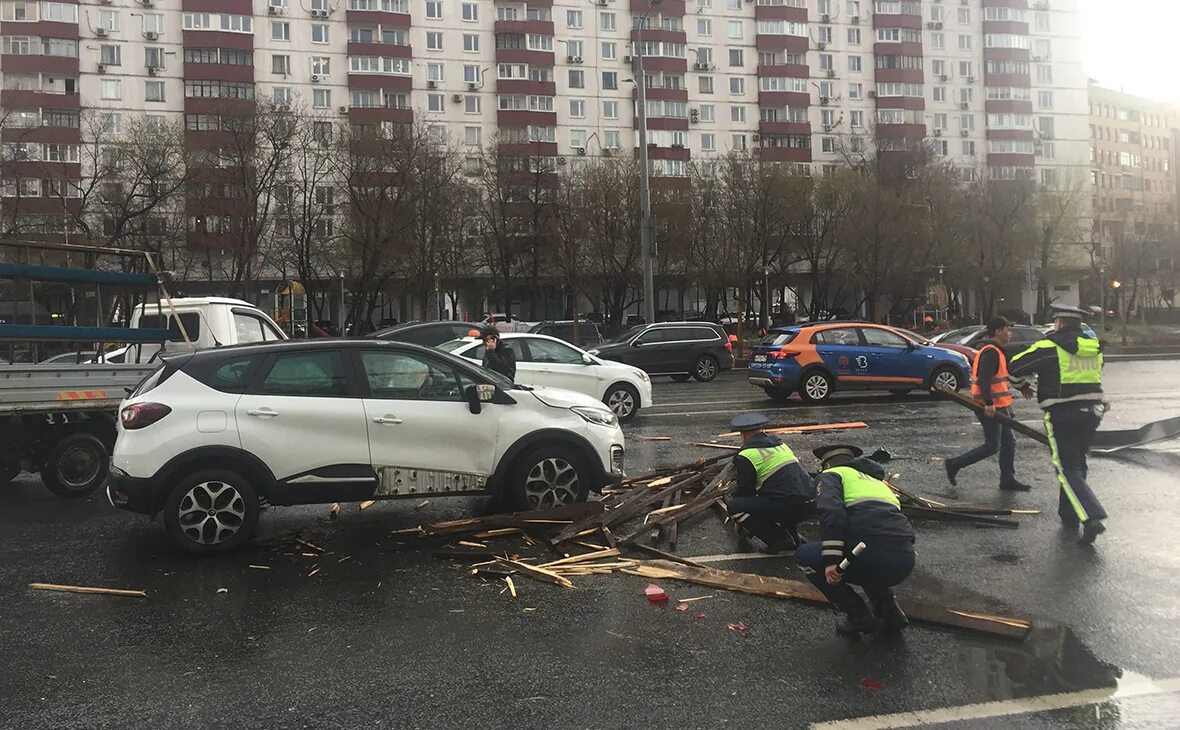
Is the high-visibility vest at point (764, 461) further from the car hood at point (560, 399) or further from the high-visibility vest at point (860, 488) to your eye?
the car hood at point (560, 399)

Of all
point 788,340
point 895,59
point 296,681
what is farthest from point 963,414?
point 895,59

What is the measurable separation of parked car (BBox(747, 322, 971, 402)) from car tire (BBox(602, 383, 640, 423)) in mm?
3448

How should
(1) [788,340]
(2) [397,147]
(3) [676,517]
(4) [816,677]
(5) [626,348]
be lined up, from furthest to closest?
(2) [397,147] < (5) [626,348] < (1) [788,340] < (3) [676,517] < (4) [816,677]

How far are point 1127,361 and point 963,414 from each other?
64.0 feet

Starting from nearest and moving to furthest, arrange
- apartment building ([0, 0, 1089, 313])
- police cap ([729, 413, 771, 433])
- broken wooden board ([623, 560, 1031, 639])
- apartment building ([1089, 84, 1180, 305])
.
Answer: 1. broken wooden board ([623, 560, 1031, 639])
2. police cap ([729, 413, 771, 433])
3. apartment building ([0, 0, 1089, 313])
4. apartment building ([1089, 84, 1180, 305])

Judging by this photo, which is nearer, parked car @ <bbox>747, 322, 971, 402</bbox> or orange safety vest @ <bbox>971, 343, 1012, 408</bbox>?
orange safety vest @ <bbox>971, 343, 1012, 408</bbox>

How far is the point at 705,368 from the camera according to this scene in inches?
922

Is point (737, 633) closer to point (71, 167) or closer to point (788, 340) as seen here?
point (788, 340)

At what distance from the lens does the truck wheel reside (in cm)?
879

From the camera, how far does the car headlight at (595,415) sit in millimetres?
7344

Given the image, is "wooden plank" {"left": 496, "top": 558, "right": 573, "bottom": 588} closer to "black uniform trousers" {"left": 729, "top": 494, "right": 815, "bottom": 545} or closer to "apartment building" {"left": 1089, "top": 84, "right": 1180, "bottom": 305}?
"black uniform trousers" {"left": 729, "top": 494, "right": 815, "bottom": 545}

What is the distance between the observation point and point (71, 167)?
154 ft

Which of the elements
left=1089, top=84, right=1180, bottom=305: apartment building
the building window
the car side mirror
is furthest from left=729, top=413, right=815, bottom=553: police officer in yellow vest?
left=1089, top=84, right=1180, bottom=305: apartment building

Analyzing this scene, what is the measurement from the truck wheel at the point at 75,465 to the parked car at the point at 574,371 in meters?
6.24
